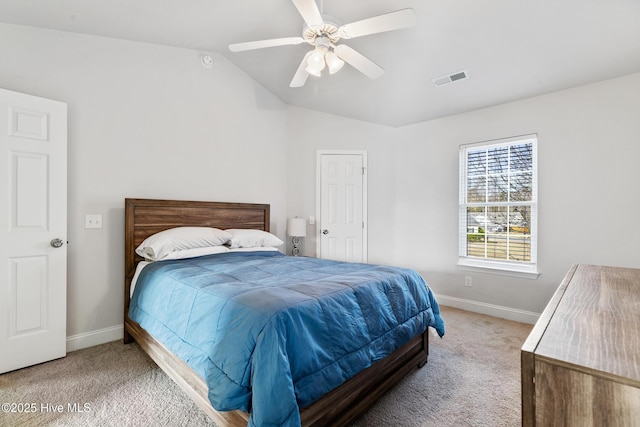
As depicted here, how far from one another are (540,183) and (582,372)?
10.7 feet

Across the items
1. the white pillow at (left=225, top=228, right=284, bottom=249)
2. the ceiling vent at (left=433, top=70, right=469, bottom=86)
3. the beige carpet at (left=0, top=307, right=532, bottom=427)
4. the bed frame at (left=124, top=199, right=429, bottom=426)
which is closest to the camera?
the bed frame at (left=124, top=199, right=429, bottom=426)

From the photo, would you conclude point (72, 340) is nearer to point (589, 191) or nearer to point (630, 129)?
point (589, 191)

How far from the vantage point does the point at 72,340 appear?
2479mm

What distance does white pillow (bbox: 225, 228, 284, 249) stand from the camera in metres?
3.02

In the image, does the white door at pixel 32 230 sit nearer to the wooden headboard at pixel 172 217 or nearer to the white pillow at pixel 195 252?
the wooden headboard at pixel 172 217

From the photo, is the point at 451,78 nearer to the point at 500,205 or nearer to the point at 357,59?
the point at 357,59

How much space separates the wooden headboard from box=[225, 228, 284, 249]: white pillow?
0.26 meters

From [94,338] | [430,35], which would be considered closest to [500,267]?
[430,35]

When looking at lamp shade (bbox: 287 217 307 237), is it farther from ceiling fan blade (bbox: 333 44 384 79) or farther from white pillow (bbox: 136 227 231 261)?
ceiling fan blade (bbox: 333 44 384 79)

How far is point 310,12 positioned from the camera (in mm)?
1824

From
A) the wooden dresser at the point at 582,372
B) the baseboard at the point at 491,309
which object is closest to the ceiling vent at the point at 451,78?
the baseboard at the point at 491,309

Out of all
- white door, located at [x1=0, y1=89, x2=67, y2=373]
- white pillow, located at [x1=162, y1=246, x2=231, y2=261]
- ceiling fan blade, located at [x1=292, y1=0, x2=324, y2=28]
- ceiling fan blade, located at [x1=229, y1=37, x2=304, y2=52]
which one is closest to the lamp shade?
white pillow, located at [x1=162, y1=246, x2=231, y2=261]

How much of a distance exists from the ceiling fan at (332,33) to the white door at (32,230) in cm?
161

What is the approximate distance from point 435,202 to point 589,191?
1.54 metres
